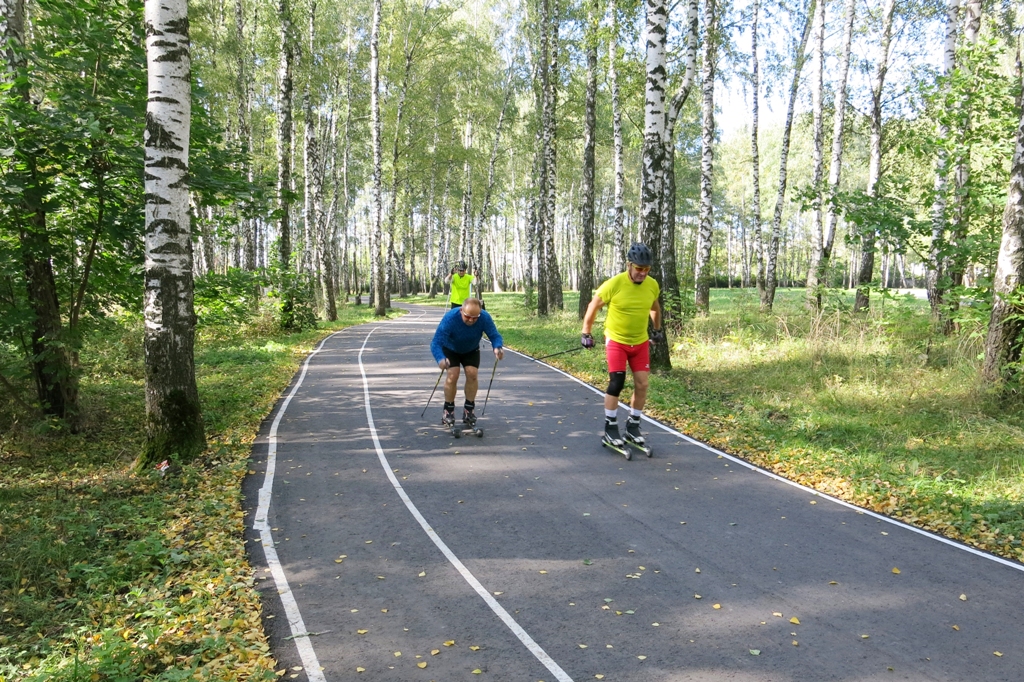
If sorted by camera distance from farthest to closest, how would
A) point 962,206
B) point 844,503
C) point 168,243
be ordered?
point 962,206 < point 168,243 < point 844,503

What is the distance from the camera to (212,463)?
7508mm

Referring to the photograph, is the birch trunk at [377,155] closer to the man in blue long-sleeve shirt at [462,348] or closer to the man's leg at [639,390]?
the man in blue long-sleeve shirt at [462,348]

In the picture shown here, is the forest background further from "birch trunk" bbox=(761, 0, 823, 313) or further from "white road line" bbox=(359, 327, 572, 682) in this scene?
"birch trunk" bbox=(761, 0, 823, 313)

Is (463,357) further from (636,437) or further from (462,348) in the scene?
(636,437)

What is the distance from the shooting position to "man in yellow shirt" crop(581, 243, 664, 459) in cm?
782

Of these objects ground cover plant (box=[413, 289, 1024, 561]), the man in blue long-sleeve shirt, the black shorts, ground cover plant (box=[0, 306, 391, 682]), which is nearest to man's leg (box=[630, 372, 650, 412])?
ground cover plant (box=[413, 289, 1024, 561])

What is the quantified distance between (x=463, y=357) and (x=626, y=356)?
2.32 meters

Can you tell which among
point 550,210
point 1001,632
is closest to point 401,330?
point 550,210

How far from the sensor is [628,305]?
7824 millimetres

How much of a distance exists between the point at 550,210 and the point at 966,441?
62.1 feet

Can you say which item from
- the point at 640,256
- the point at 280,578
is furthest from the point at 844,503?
the point at 280,578

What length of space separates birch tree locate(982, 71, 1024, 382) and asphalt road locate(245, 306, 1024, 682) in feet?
14.6

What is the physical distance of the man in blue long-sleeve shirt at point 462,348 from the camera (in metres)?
8.67

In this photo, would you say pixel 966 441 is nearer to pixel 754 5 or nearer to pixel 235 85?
pixel 754 5
